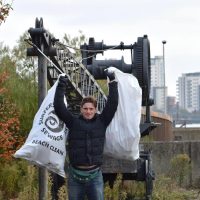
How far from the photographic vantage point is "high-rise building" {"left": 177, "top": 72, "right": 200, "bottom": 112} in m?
102

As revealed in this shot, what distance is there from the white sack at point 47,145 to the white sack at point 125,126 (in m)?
0.48

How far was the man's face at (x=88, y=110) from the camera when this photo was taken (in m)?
6.33

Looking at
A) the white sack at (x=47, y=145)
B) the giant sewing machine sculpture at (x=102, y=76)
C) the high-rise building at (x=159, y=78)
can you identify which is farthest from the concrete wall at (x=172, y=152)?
the high-rise building at (x=159, y=78)

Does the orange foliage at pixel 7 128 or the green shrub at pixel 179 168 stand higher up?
the orange foliage at pixel 7 128

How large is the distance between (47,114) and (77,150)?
717mm

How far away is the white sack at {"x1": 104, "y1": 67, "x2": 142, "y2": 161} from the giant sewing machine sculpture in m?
1.49

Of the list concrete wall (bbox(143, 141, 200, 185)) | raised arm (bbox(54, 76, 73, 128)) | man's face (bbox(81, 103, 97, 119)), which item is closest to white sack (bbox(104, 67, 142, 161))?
man's face (bbox(81, 103, 97, 119))

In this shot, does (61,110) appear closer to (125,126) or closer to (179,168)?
(125,126)

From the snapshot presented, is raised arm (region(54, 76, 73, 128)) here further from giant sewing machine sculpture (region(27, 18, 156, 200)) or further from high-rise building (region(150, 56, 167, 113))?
high-rise building (region(150, 56, 167, 113))

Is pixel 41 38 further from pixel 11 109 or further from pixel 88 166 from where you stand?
pixel 11 109

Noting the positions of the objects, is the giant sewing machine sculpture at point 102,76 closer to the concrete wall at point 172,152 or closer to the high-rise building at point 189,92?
the concrete wall at point 172,152

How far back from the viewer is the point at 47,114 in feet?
22.4

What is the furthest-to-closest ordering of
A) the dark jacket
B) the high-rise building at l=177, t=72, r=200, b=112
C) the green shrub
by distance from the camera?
1. the high-rise building at l=177, t=72, r=200, b=112
2. the green shrub
3. the dark jacket

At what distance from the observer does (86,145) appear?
628 centimetres
